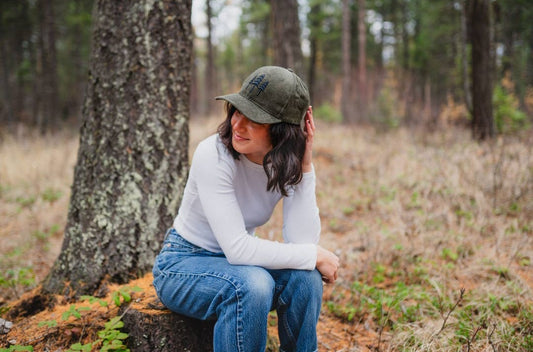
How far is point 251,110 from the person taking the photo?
68.0 inches

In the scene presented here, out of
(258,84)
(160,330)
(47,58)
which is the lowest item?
(160,330)

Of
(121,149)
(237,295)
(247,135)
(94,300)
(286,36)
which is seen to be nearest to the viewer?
(237,295)

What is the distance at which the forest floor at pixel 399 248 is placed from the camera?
7.14 feet

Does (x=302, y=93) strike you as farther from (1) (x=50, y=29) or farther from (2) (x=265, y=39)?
(2) (x=265, y=39)

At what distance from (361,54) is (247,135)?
47.7ft

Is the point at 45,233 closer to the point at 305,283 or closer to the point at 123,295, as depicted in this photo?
the point at 123,295

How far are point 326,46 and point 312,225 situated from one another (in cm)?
2166

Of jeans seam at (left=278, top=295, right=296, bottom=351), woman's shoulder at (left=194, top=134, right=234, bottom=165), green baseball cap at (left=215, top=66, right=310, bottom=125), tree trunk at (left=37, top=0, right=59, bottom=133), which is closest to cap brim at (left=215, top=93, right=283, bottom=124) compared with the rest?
green baseball cap at (left=215, top=66, right=310, bottom=125)

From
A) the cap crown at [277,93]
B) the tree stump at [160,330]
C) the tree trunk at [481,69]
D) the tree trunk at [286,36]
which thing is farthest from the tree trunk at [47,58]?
the cap crown at [277,93]

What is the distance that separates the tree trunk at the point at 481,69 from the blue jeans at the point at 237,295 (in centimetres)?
654

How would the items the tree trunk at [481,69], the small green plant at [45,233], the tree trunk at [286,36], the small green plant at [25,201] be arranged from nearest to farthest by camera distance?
1. the small green plant at [45,233]
2. the small green plant at [25,201]
3. the tree trunk at [481,69]
4. the tree trunk at [286,36]

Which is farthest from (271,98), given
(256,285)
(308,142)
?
(256,285)

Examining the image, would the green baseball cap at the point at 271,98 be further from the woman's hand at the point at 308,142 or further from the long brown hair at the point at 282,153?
the woman's hand at the point at 308,142

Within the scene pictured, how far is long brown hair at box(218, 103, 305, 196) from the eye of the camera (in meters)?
1.79
